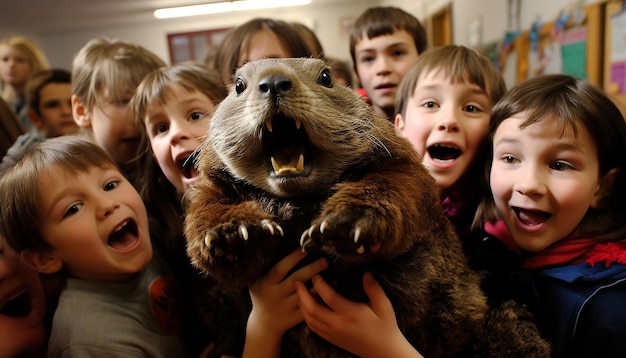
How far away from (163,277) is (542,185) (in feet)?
4.57

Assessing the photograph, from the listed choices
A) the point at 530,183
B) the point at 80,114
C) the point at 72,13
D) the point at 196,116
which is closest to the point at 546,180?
the point at 530,183

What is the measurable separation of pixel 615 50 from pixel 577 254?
2119 mm

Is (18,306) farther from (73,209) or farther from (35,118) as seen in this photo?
(35,118)

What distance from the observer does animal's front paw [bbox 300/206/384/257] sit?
0.85 m

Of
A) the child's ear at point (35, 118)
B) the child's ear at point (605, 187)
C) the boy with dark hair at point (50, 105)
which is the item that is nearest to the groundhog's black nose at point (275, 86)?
the child's ear at point (605, 187)

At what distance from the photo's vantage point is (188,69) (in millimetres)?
1720

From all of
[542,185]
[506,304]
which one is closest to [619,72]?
[542,185]

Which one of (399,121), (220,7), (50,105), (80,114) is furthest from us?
(220,7)

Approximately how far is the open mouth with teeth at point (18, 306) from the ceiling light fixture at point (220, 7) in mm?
6361

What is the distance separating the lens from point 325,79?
45.3 inches

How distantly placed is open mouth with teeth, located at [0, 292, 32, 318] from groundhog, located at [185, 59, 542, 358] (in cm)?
79

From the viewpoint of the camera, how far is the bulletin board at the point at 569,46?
2836 mm

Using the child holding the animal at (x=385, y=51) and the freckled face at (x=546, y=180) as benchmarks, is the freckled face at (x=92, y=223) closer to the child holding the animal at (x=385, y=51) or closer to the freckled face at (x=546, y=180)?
the freckled face at (x=546, y=180)

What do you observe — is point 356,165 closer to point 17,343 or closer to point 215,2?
point 17,343
